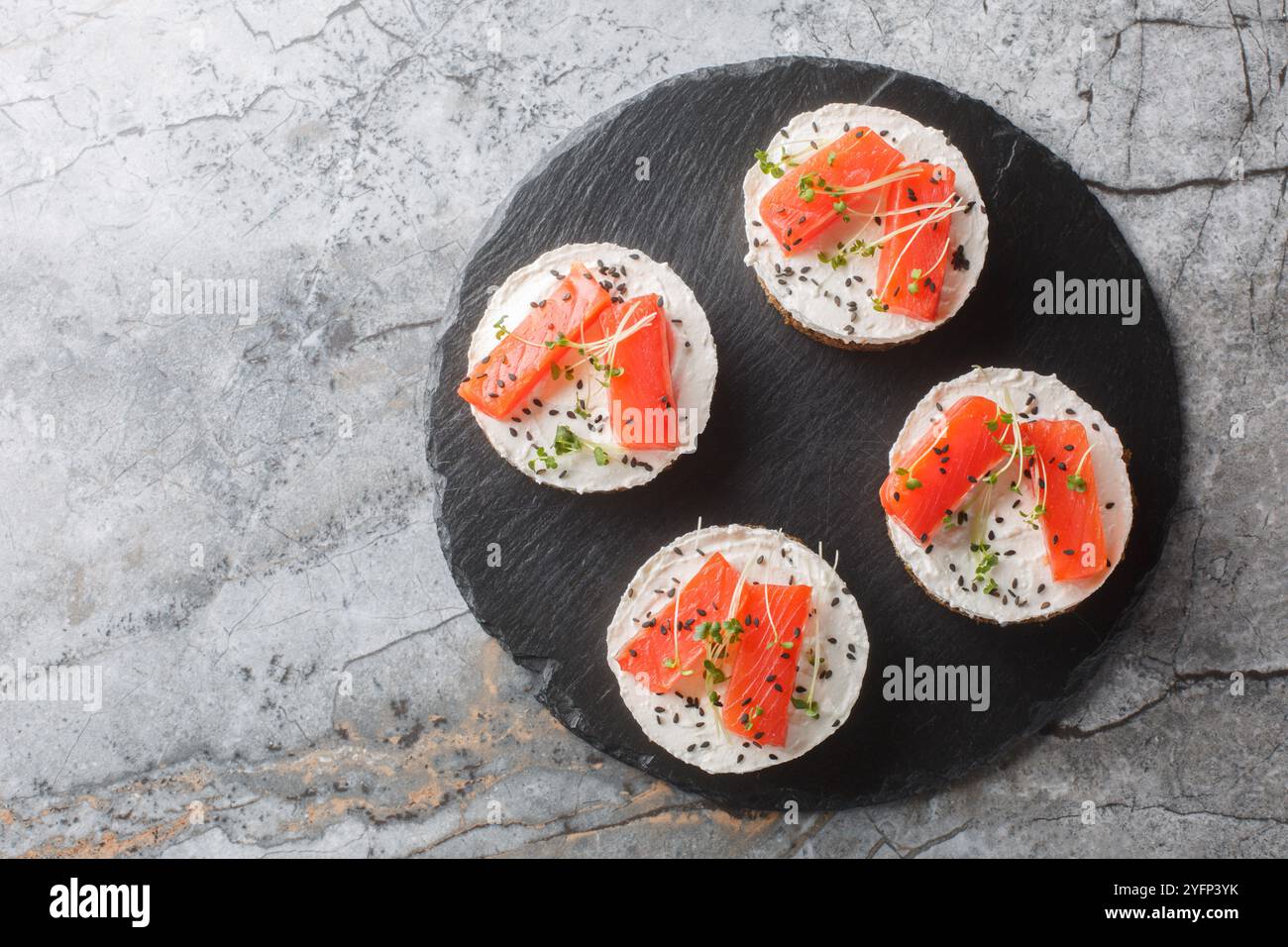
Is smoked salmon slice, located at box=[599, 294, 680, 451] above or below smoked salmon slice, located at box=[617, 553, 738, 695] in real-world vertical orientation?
above

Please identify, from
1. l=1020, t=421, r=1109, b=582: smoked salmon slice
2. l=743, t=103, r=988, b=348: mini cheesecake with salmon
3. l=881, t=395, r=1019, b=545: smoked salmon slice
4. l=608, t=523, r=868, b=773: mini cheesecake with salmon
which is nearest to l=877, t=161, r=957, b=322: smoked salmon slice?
l=743, t=103, r=988, b=348: mini cheesecake with salmon

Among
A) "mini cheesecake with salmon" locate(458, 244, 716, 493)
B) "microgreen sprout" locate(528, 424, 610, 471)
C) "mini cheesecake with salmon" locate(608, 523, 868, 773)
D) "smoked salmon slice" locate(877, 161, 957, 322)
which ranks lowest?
"mini cheesecake with salmon" locate(608, 523, 868, 773)

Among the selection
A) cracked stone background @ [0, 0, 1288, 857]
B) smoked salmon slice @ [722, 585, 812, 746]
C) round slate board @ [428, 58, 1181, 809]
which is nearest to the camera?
smoked salmon slice @ [722, 585, 812, 746]

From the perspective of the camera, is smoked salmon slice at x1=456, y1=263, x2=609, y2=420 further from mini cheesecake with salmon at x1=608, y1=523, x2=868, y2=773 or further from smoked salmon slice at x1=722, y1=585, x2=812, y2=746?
smoked salmon slice at x1=722, y1=585, x2=812, y2=746

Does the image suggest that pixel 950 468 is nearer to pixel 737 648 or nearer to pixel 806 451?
pixel 806 451
